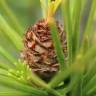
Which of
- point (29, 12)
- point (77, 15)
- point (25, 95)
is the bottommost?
point (29, 12)

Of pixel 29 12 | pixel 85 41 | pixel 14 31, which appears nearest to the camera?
pixel 85 41

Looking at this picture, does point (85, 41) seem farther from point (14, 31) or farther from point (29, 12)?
point (29, 12)

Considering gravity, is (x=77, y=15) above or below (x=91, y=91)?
above

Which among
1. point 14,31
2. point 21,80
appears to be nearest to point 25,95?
point 21,80

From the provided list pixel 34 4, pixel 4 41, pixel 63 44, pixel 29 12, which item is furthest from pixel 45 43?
pixel 29 12

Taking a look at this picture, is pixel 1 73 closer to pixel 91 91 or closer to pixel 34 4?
pixel 91 91

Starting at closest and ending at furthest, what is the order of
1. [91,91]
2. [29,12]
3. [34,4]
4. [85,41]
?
[85,41]
[91,91]
[34,4]
[29,12]

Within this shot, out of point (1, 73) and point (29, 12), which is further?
point (29, 12)
